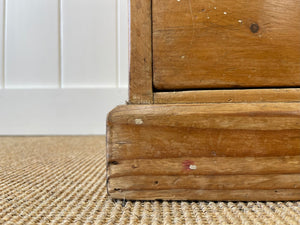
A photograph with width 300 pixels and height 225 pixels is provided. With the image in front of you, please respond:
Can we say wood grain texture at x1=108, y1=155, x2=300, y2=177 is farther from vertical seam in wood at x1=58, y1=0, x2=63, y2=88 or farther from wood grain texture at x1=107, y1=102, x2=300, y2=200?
vertical seam in wood at x1=58, y1=0, x2=63, y2=88

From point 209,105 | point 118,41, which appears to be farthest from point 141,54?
point 118,41

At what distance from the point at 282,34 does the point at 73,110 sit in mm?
984

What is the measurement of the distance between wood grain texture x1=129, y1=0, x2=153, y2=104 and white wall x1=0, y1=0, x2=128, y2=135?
859 millimetres

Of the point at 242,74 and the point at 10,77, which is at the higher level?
the point at 10,77

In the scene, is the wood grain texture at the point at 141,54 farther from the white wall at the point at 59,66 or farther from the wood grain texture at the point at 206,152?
the white wall at the point at 59,66

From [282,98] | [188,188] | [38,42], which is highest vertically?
[38,42]

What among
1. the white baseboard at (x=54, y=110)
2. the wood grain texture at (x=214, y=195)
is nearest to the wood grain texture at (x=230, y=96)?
the wood grain texture at (x=214, y=195)

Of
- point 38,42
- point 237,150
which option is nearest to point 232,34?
point 237,150

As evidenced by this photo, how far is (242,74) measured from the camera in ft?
1.14

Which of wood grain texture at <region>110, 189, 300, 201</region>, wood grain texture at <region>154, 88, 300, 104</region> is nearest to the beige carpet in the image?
wood grain texture at <region>110, 189, 300, 201</region>

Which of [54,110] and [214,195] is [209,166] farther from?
[54,110]

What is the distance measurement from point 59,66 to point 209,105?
3.36 feet

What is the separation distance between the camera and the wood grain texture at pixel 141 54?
0.35m

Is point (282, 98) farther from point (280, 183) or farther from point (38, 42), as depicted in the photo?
point (38, 42)
